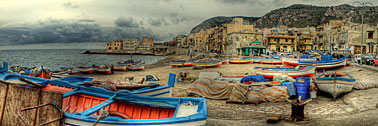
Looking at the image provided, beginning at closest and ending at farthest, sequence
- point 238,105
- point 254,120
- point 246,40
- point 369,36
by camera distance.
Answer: point 254,120 → point 238,105 → point 369,36 → point 246,40

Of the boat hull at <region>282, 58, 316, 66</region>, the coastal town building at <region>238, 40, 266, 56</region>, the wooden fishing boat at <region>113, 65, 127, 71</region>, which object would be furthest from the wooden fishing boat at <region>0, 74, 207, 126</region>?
the coastal town building at <region>238, 40, 266, 56</region>

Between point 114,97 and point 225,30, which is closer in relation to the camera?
point 114,97

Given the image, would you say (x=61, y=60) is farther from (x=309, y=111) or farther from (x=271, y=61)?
(x=309, y=111)

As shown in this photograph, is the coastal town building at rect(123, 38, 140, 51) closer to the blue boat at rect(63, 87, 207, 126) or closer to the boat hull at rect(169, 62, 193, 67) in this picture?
the boat hull at rect(169, 62, 193, 67)

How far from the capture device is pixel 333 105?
391 inches

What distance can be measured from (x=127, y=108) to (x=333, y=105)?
30.1ft

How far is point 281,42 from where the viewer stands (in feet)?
193

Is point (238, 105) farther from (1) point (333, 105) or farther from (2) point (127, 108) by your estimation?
(2) point (127, 108)

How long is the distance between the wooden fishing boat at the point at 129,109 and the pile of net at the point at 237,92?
564 cm

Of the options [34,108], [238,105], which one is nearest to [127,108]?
[34,108]

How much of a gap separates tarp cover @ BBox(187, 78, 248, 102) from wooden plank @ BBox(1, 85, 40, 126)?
28.4 ft

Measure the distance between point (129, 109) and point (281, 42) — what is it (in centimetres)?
5940

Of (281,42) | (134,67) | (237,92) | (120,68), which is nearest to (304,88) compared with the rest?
(237,92)

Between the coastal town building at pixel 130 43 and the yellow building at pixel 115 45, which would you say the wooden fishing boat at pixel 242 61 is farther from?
the yellow building at pixel 115 45
